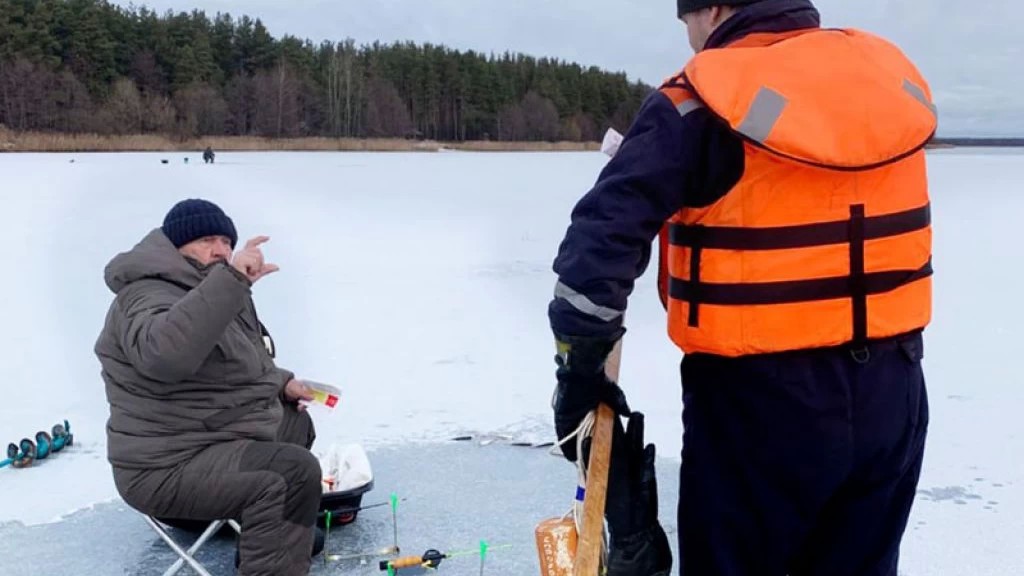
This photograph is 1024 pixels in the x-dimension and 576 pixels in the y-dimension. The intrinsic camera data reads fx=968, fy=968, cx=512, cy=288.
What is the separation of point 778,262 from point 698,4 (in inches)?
21.7

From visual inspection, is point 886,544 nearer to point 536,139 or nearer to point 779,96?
point 779,96

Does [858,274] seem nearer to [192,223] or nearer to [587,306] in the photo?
[587,306]

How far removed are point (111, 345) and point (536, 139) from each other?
5886 centimetres

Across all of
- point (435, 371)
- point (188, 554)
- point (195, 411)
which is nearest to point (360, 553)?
point (188, 554)

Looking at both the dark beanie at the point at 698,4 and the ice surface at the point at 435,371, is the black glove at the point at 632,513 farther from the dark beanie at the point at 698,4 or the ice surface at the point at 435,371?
the ice surface at the point at 435,371

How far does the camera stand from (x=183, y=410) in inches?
107

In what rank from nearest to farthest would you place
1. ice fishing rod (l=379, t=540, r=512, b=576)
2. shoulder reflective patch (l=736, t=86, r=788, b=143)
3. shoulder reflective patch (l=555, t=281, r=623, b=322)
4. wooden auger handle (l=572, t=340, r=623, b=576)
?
shoulder reflective patch (l=736, t=86, r=788, b=143) → shoulder reflective patch (l=555, t=281, r=623, b=322) → wooden auger handle (l=572, t=340, r=623, b=576) → ice fishing rod (l=379, t=540, r=512, b=576)

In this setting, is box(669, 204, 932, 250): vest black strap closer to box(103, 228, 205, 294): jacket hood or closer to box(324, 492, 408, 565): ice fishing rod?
box(103, 228, 205, 294): jacket hood

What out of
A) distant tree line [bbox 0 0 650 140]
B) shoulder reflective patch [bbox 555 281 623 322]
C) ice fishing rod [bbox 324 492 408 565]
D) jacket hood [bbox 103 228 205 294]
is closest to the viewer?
shoulder reflective patch [bbox 555 281 623 322]

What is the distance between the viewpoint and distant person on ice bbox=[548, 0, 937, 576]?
1.71 metres

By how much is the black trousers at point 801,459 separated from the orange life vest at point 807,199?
2.9 inches

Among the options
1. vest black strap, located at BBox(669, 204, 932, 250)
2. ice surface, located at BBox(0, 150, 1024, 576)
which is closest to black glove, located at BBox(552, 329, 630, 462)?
vest black strap, located at BBox(669, 204, 932, 250)

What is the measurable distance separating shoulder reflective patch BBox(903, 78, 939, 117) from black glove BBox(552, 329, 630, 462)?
0.71 meters

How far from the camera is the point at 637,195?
5.74 feet
